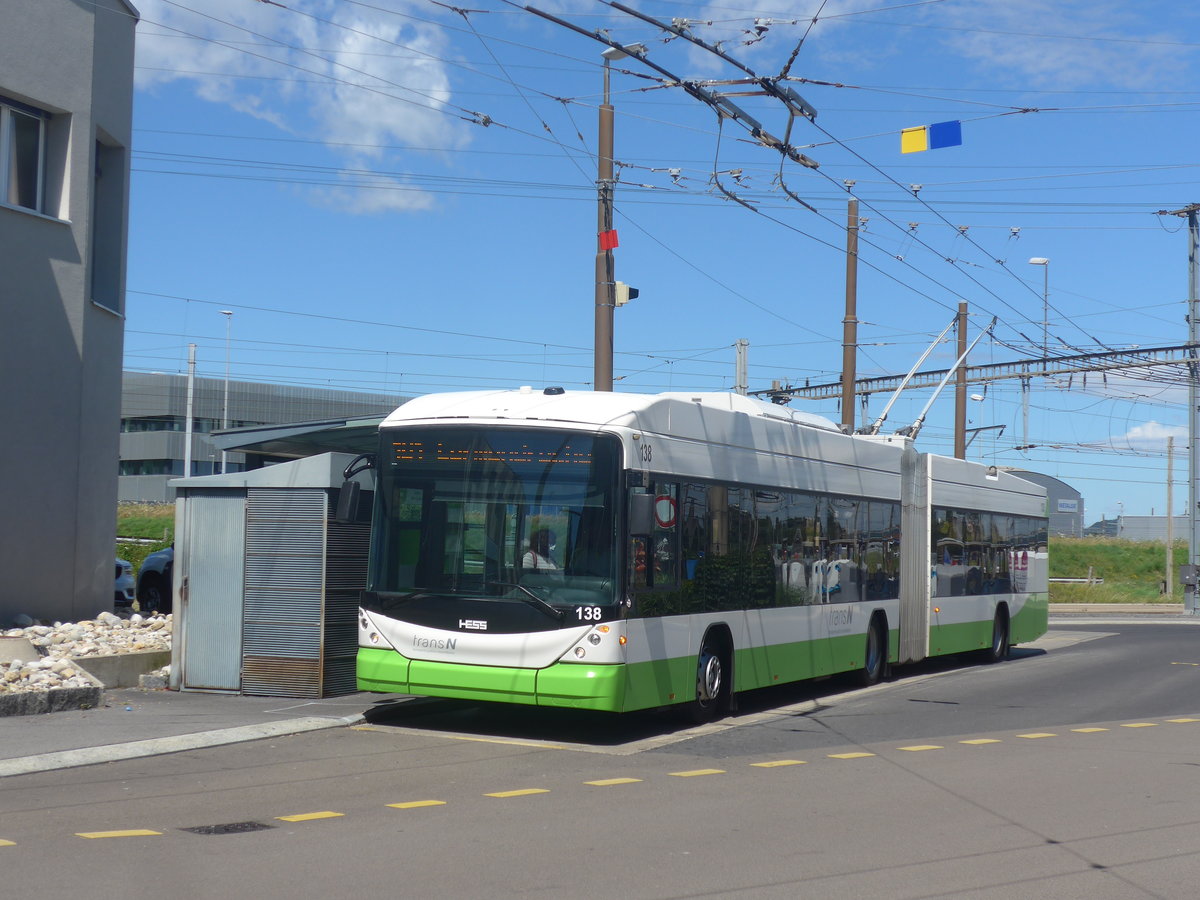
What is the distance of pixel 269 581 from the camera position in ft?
46.9

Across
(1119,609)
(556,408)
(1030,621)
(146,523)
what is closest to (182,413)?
(146,523)

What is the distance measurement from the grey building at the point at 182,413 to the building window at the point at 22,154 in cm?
5223

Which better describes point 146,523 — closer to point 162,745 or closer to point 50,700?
point 50,700

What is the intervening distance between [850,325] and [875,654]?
860 centimetres

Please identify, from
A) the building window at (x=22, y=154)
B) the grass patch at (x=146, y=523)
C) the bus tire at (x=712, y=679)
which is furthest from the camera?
the grass patch at (x=146, y=523)

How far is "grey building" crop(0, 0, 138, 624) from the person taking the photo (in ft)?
52.3

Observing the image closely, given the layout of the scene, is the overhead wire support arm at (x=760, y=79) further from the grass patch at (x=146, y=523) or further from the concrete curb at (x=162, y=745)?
the grass patch at (x=146, y=523)

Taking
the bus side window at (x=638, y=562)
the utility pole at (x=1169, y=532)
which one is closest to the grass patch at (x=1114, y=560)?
the utility pole at (x=1169, y=532)

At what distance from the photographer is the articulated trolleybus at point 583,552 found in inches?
460

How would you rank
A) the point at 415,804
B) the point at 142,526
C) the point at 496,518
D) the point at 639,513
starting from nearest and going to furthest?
the point at 415,804 < the point at 639,513 < the point at 496,518 < the point at 142,526

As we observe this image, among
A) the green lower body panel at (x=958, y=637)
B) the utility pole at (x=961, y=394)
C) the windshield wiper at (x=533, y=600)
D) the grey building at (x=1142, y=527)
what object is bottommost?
the green lower body panel at (x=958, y=637)

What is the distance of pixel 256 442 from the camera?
55.9 feet

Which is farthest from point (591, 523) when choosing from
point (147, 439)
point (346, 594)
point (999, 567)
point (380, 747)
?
point (147, 439)

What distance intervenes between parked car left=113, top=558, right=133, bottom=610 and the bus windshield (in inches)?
485
